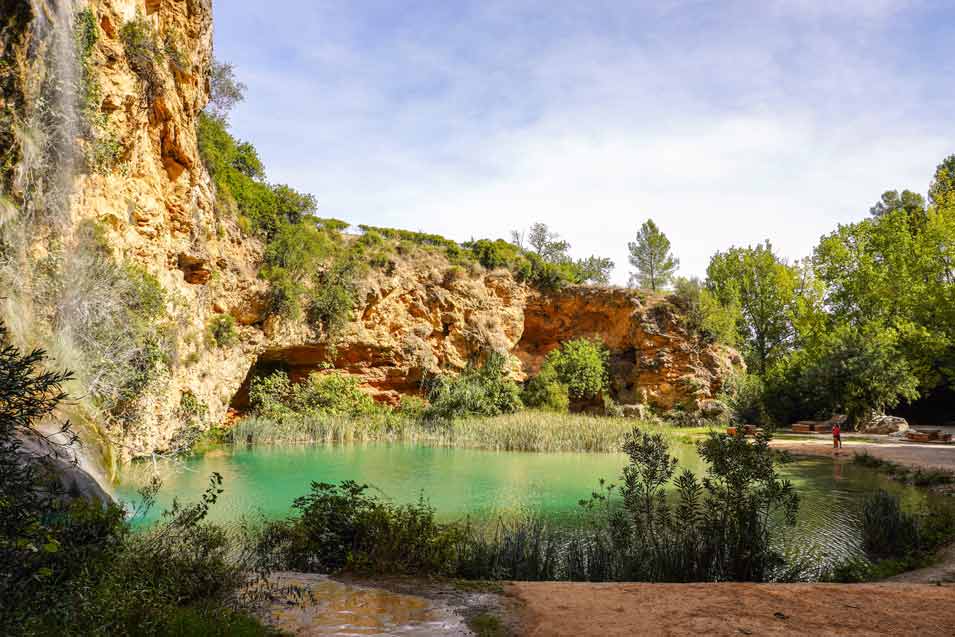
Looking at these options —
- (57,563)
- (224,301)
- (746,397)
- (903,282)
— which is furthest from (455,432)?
(903,282)

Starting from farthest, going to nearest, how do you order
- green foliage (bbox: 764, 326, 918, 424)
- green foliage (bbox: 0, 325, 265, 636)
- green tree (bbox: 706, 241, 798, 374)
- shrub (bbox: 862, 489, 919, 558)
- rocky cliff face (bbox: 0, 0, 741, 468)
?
green tree (bbox: 706, 241, 798, 374), green foliage (bbox: 764, 326, 918, 424), rocky cliff face (bbox: 0, 0, 741, 468), shrub (bbox: 862, 489, 919, 558), green foliage (bbox: 0, 325, 265, 636)

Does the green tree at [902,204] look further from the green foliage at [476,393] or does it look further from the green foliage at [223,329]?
the green foliage at [223,329]

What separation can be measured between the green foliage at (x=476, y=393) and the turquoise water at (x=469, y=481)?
Result: 654 cm

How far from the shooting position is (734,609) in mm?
4863

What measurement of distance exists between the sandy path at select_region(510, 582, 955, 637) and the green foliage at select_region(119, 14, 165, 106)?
14.2m

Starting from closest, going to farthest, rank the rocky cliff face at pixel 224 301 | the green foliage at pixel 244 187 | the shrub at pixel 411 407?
the rocky cliff face at pixel 224 301
the green foliage at pixel 244 187
the shrub at pixel 411 407

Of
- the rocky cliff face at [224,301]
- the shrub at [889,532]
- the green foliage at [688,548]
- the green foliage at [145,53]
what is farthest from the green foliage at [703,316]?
the green foliage at [145,53]

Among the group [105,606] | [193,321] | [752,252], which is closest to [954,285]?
[752,252]

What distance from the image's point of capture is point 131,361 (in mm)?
12539

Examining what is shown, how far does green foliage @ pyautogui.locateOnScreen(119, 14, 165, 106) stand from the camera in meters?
13.1

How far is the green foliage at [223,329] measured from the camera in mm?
19234

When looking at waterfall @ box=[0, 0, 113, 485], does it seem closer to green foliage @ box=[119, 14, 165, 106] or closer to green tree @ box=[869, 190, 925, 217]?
green foliage @ box=[119, 14, 165, 106]

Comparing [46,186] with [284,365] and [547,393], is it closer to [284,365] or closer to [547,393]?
[284,365]

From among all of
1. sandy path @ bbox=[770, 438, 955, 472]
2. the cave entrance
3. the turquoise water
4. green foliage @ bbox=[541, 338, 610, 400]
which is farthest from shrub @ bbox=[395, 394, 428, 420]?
sandy path @ bbox=[770, 438, 955, 472]
